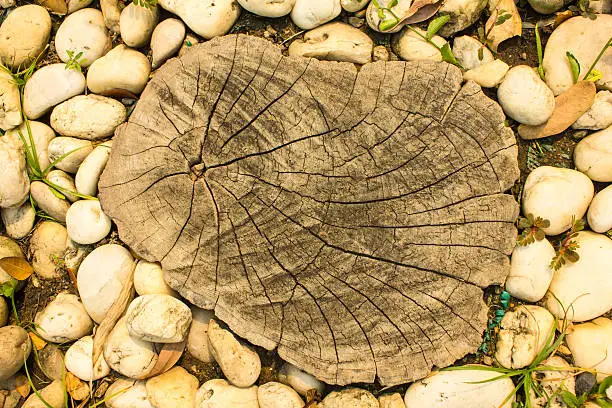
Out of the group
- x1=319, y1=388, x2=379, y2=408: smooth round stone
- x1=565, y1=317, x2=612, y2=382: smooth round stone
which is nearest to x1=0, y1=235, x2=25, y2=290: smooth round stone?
x1=319, y1=388, x2=379, y2=408: smooth round stone

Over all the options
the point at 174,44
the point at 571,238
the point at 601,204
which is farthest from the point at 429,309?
the point at 174,44

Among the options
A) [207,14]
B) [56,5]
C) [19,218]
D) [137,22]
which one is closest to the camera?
[207,14]

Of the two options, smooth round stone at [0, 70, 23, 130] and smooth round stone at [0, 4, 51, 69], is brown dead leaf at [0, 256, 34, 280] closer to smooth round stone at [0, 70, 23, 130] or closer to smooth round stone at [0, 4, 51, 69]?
smooth round stone at [0, 70, 23, 130]

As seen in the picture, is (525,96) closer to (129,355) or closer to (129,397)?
(129,355)

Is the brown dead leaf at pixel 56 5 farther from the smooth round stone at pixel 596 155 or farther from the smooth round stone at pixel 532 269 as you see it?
the smooth round stone at pixel 596 155

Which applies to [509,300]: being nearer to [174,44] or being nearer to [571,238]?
[571,238]

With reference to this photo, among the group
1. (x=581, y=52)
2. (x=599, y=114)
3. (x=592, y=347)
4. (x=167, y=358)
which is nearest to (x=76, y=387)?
(x=167, y=358)

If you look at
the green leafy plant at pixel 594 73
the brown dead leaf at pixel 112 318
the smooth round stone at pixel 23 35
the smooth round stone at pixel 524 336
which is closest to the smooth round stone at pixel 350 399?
the smooth round stone at pixel 524 336
